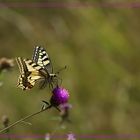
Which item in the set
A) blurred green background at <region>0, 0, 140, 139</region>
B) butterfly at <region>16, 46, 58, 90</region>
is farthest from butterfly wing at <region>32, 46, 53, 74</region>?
blurred green background at <region>0, 0, 140, 139</region>

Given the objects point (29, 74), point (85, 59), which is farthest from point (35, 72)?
point (85, 59)

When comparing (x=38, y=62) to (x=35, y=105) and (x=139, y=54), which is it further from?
(x=139, y=54)

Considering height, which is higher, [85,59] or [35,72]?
[85,59]

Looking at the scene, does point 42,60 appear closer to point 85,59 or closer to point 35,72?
point 35,72

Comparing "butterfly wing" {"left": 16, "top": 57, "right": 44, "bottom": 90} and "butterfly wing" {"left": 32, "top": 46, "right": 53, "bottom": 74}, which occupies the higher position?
"butterfly wing" {"left": 32, "top": 46, "right": 53, "bottom": 74}

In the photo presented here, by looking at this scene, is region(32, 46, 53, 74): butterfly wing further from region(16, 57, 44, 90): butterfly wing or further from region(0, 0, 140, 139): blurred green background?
region(0, 0, 140, 139): blurred green background

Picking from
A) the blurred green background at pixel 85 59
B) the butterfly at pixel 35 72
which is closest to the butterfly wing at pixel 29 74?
the butterfly at pixel 35 72

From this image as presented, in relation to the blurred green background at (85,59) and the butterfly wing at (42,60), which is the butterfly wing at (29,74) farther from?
the blurred green background at (85,59)

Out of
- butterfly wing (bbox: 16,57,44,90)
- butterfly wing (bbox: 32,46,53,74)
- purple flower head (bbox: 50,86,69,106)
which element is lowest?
purple flower head (bbox: 50,86,69,106)
